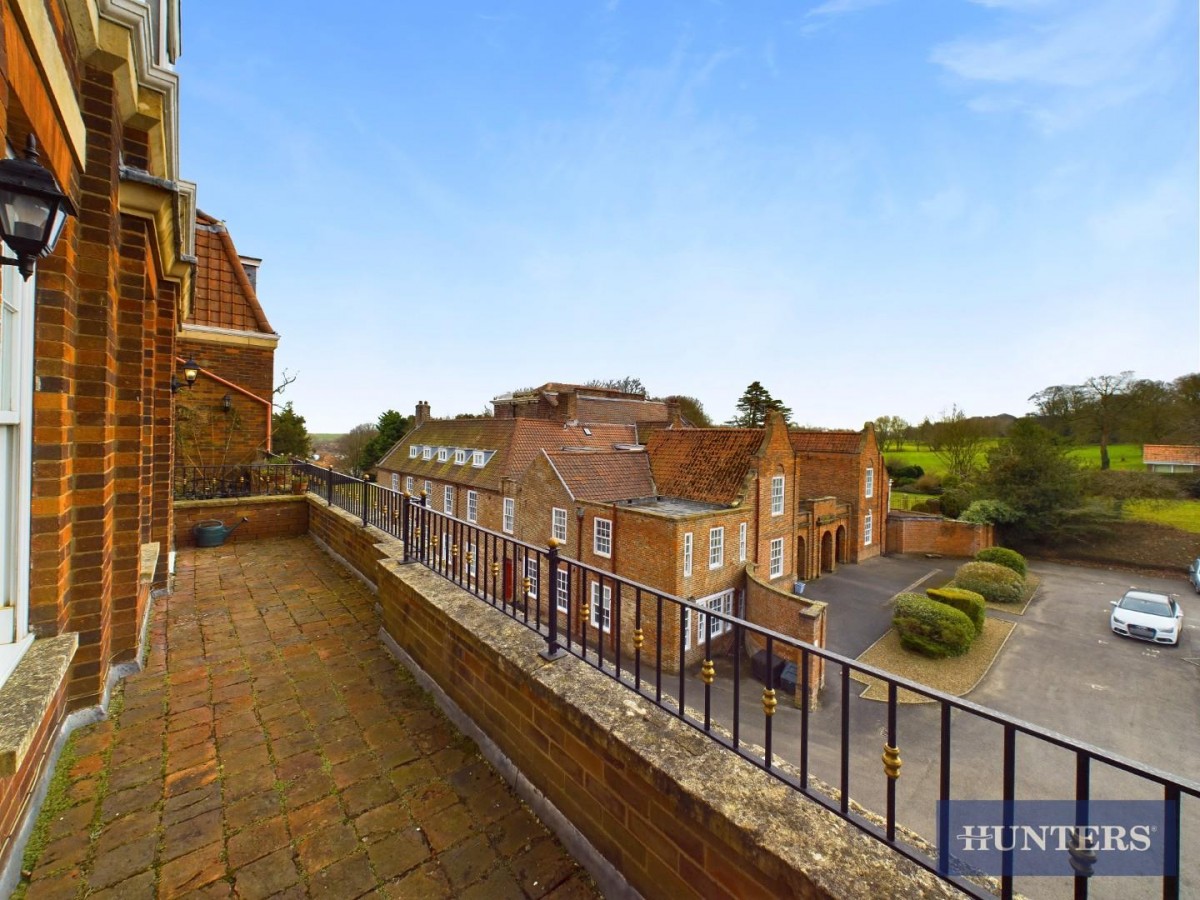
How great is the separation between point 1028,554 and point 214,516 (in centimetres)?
3457

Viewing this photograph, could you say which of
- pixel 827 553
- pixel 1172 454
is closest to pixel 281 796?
pixel 827 553

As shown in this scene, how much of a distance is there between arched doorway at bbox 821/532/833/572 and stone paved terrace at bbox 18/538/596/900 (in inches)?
877

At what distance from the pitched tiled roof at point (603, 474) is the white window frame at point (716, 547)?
3.90m

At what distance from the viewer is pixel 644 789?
2088mm

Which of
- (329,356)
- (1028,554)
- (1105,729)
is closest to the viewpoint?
(1105,729)

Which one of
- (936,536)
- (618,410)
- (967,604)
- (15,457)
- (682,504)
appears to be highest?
(618,410)

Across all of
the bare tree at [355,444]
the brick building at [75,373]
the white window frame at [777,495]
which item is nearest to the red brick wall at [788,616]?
the white window frame at [777,495]

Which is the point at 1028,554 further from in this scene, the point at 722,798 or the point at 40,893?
the point at 40,893

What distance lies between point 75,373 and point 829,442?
26.5 m

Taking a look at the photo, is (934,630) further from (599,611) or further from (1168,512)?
(1168,512)

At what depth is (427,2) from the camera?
29.3 feet

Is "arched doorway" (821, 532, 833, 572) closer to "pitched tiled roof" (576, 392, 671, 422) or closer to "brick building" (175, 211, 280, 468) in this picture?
"pitched tiled roof" (576, 392, 671, 422)

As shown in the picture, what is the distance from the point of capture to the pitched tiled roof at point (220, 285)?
12406mm

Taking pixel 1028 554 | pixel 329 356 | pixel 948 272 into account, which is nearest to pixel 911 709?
pixel 948 272
